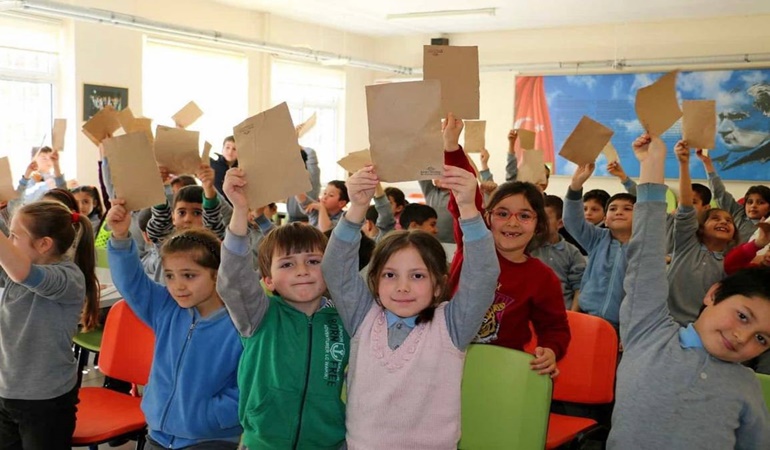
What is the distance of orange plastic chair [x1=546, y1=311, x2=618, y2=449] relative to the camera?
217 cm

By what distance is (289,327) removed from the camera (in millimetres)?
1586

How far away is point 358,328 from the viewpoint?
1.58 metres

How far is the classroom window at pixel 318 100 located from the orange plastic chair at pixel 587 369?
7.21 metres

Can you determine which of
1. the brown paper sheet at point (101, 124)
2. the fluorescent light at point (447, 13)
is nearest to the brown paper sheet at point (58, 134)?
the brown paper sheet at point (101, 124)

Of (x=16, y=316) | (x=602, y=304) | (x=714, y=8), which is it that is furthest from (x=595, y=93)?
(x=16, y=316)

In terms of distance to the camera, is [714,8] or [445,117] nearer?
[445,117]

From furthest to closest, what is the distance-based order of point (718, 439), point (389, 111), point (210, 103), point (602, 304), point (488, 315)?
point (210, 103)
point (602, 304)
point (488, 315)
point (718, 439)
point (389, 111)

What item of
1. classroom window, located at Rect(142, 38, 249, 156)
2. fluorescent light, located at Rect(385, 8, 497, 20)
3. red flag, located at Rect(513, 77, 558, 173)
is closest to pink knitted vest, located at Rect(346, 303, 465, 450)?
classroom window, located at Rect(142, 38, 249, 156)

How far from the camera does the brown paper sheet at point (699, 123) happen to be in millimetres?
2102

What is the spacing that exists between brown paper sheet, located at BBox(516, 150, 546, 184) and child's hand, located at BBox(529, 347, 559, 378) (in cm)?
213

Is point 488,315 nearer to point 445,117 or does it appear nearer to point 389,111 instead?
point 445,117

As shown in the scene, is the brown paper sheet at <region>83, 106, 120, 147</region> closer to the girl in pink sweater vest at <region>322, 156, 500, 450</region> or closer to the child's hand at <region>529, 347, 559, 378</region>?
the girl in pink sweater vest at <region>322, 156, 500, 450</region>

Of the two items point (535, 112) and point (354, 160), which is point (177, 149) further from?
point (535, 112)

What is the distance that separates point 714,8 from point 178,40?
6067 millimetres
